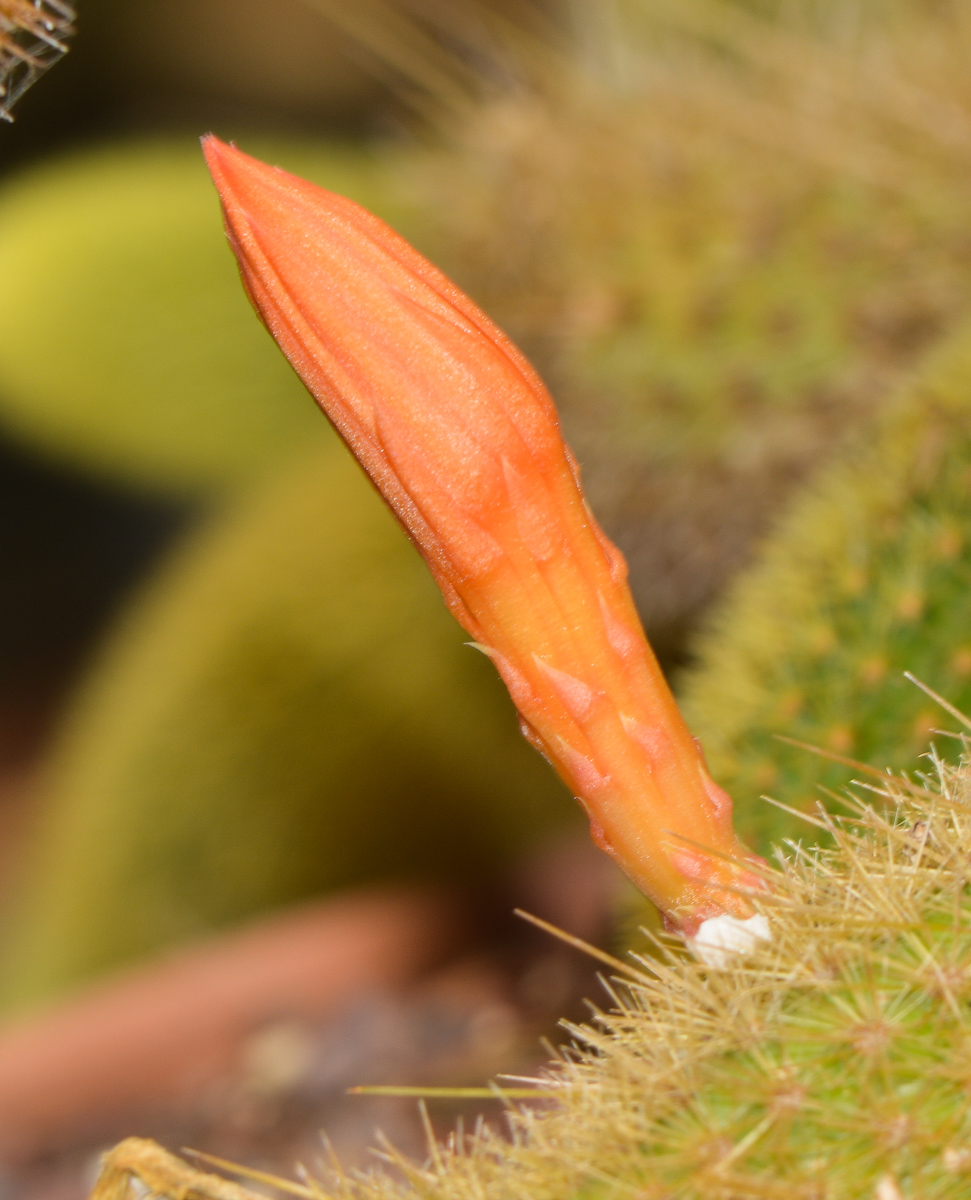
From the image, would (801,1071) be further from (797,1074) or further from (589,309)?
(589,309)

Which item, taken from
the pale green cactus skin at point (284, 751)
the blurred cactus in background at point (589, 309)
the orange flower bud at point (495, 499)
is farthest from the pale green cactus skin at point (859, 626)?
the pale green cactus skin at point (284, 751)

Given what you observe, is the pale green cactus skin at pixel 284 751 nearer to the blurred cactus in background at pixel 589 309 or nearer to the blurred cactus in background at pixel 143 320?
the blurred cactus in background at pixel 589 309

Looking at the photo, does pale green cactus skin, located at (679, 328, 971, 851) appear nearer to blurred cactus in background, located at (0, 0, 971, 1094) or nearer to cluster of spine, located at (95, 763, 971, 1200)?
blurred cactus in background, located at (0, 0, 971, 1094)

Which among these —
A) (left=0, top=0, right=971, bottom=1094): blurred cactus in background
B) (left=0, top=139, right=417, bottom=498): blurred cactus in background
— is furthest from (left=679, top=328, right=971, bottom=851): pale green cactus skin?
(left=0, top=139, right=417, bottom=498): blurred cactus in background

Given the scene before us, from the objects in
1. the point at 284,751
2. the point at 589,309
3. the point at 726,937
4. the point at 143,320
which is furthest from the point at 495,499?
the point at 143,320

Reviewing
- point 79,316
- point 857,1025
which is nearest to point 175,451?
point 79,316

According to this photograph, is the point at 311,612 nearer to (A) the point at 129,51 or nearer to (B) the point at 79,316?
(B) the point at 79,316
